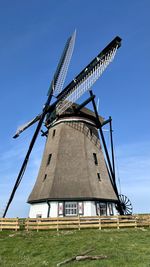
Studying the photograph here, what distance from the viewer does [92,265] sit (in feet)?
31.0

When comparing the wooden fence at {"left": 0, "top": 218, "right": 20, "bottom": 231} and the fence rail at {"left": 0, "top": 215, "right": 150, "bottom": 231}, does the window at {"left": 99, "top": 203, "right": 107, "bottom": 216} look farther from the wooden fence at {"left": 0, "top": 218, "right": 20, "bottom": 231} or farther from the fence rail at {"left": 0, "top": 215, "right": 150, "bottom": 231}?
the wooden fence at {"left": 0, "top": 218, "right": 20, "bottom": 231}

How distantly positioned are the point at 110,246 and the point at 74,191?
880 cm

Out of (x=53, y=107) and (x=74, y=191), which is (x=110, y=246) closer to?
(x=74, y=191)

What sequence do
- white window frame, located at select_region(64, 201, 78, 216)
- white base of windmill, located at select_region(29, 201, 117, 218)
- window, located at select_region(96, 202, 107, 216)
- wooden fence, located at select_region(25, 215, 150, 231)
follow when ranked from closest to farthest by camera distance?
1. wooden fence, located at select_region(25, 215, 150, 231)
2. white base of windmill, located at select_region(29, 201, 117, 218)
3. white window frame, located at select_region(64, 201, 78, 216)
4. window, located at select_region(96, 202, 107, 216)

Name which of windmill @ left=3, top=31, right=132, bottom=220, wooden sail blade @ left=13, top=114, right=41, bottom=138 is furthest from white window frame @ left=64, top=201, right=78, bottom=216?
wooden sail blade @ left=13, top=114, right=41, bottom=138

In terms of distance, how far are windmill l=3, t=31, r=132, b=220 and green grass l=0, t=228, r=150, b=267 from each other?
434 centimetres

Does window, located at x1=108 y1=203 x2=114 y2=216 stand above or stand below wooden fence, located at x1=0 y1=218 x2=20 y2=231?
above

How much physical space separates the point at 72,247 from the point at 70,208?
26.8ft

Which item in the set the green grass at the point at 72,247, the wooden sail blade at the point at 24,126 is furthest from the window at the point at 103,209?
the wooden sail blade at the point at 24,126

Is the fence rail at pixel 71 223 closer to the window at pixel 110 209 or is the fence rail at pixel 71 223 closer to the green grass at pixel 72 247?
the green grass at pixel 72 247

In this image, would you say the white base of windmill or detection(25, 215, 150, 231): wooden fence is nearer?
Result: detection(25, 215, 150, 231): wooden fence

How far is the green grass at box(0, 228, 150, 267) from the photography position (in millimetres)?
10344

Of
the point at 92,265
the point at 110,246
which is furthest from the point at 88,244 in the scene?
the point at 92,265

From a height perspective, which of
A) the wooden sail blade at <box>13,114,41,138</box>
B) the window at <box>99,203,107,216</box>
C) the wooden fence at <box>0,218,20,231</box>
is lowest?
the wooden fence at <box>0,218,20,231</box>
